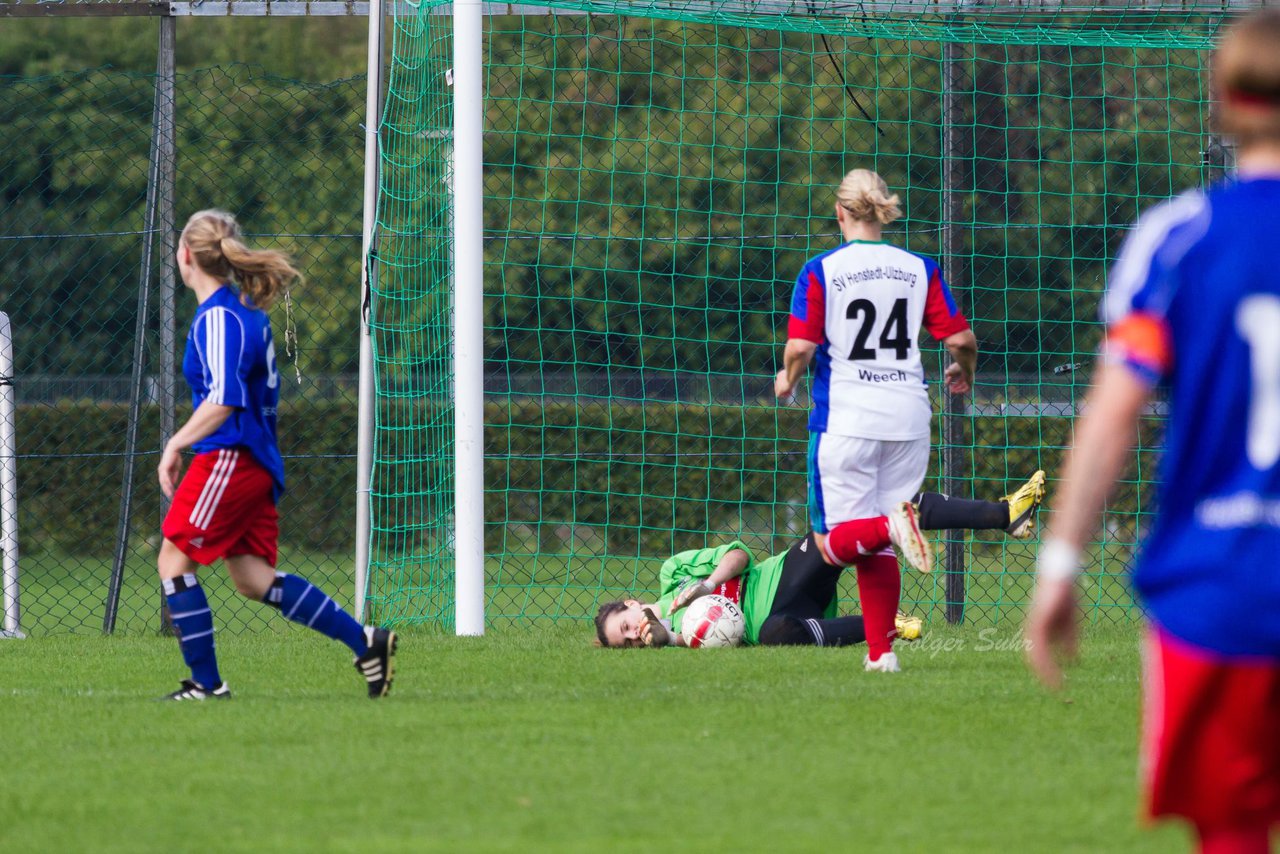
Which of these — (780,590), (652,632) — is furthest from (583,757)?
(780,590)

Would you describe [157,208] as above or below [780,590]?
above

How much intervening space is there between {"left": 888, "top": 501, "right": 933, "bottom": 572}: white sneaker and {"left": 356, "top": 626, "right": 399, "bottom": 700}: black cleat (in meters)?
1.83

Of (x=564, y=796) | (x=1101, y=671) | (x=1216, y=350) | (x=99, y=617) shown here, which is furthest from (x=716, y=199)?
(x=1216, y=350)

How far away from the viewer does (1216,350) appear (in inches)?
92.6

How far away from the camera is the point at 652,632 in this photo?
305 inches

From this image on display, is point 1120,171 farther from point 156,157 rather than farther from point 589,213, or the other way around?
point 156,157

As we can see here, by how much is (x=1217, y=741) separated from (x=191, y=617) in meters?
4.25

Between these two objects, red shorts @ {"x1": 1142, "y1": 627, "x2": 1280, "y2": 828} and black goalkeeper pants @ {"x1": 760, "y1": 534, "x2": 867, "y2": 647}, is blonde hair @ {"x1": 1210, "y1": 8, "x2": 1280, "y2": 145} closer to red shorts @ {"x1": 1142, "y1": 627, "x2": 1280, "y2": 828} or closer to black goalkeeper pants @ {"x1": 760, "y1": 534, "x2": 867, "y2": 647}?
red shorts @ {"x1": 1142, "y1": 627, "x2": 1280, "y2": 828}

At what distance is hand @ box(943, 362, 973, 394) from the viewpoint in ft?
22.5

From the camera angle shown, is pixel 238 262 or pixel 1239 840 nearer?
pixel 1239 840

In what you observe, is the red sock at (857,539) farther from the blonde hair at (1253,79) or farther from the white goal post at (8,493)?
the white goal post at (8,493)

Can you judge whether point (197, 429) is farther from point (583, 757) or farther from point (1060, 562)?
point (1060, 562)

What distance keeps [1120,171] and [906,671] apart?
530 inches

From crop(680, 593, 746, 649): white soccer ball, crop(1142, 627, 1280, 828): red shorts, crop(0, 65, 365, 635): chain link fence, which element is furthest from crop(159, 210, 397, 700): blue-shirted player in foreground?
crop(0, 65, 365, 635): chain link fence
